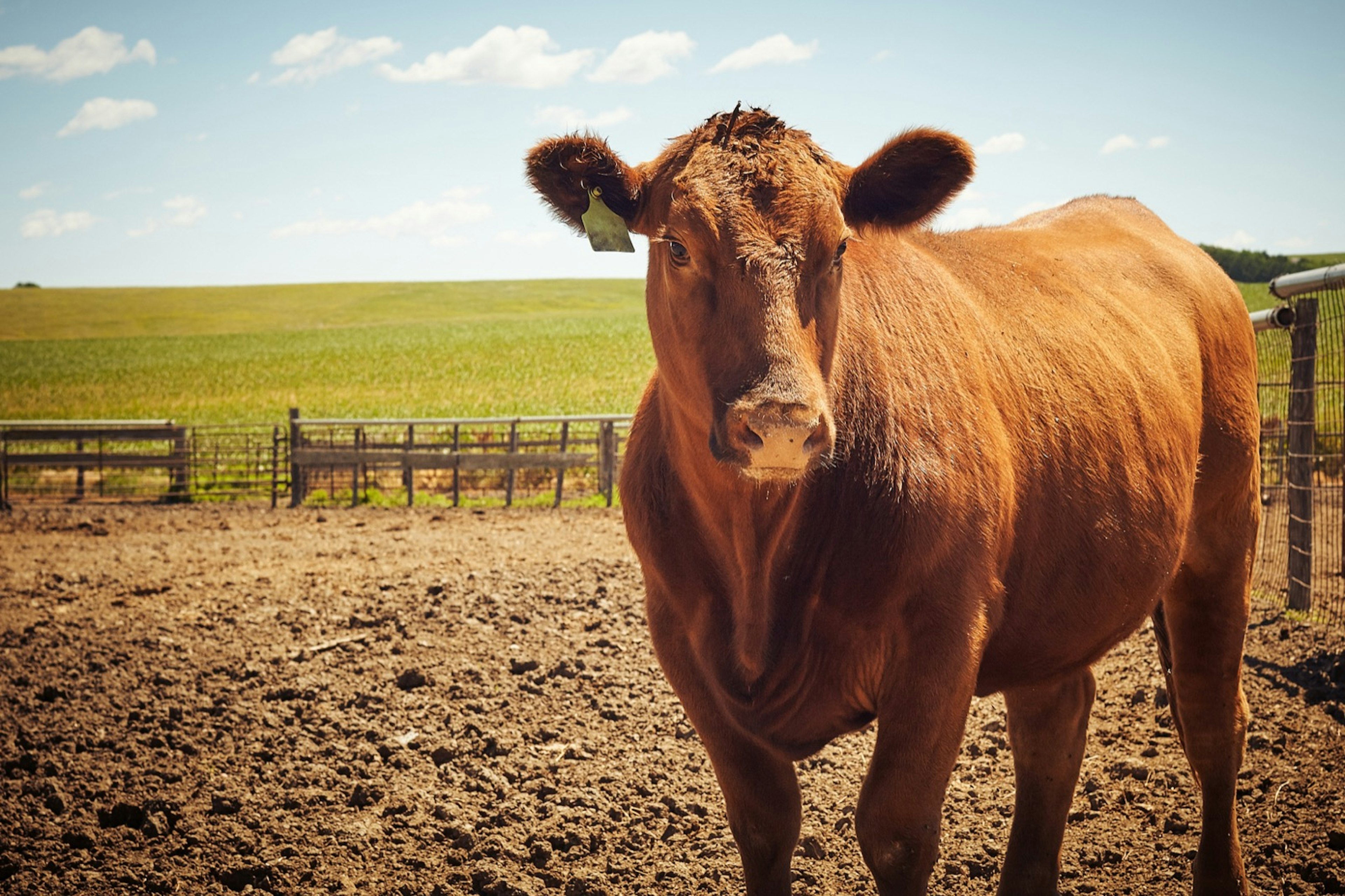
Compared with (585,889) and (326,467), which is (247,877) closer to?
(585,889)

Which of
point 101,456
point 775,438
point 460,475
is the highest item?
point 775,438

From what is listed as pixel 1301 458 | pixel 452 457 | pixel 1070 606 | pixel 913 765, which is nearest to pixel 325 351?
pixel 452 457

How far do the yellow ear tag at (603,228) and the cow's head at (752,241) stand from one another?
0.09 feet

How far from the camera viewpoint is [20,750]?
5.49 m

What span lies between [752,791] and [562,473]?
50.5 ft

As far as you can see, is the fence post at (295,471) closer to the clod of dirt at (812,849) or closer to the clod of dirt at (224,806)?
the clod of dirt at (224,806)

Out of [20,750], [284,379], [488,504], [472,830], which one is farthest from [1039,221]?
[284,379]

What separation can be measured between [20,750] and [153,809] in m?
1.40

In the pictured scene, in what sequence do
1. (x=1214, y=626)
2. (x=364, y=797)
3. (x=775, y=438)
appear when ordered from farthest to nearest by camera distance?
(x=364, y=797) < (x=1214, y=626) < (x=775, y=438)

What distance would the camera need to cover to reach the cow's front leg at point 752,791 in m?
3.04

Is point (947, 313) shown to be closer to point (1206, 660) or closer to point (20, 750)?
point (1206, 660)

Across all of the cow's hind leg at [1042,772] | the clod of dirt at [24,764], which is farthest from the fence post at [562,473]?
the cow's hind leg at [1042,772]

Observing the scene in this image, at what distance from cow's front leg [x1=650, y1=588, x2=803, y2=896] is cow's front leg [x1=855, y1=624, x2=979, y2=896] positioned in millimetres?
358

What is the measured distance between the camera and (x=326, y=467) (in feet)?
68.6
